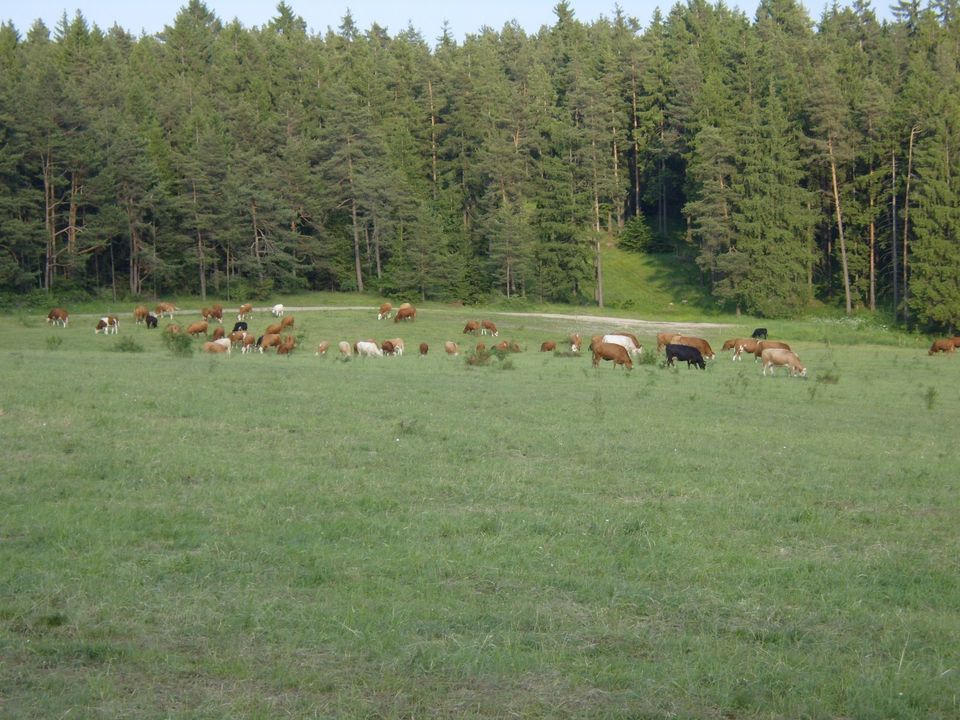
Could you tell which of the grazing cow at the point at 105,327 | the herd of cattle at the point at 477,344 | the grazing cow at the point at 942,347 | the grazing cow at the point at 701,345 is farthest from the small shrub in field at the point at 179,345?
the grazing cow at the point at 942,347

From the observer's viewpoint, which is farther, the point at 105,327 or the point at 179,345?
the point at 105,327

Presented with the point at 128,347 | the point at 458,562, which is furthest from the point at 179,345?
the point at 458,562

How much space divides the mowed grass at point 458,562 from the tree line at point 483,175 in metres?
47.4

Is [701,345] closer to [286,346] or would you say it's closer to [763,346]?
[763,346]

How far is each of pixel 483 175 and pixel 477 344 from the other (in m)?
49.0

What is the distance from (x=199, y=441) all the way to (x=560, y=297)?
59629mm

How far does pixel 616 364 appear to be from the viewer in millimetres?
31469

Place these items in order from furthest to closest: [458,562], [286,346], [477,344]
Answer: [286,346]
[477,344]
[458,562]

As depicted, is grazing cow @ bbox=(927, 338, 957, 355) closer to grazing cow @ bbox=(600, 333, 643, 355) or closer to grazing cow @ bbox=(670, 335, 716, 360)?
grazing cow @ bbox=(670, 335, 716, 360)

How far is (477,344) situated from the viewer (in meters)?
33.8

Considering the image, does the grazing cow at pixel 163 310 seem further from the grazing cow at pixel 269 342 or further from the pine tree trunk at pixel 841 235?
the pine tree trunk at pixel 841 235

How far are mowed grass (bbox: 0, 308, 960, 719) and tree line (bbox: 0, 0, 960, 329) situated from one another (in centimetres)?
4742

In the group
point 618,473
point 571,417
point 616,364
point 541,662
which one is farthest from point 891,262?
point 541,662

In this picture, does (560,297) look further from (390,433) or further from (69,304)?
(390,433)
